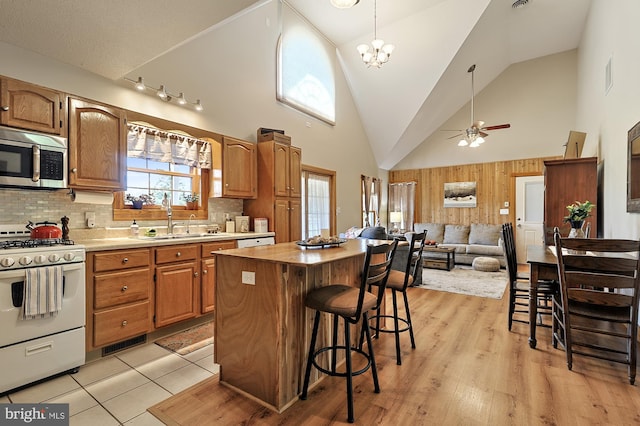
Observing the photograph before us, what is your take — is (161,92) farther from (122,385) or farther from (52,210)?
(122,385)

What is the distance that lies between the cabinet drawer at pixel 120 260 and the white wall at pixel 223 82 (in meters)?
0.73

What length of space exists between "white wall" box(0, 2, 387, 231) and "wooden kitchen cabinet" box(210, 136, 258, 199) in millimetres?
234

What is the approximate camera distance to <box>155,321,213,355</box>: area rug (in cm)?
261

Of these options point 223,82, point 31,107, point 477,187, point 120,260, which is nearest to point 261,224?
point 120,260

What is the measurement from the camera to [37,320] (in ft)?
6.62

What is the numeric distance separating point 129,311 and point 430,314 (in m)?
3.05

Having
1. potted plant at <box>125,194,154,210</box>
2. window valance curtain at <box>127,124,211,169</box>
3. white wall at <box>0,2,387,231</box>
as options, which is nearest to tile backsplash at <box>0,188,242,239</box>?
white wall at <box>0,2,387,231</box>

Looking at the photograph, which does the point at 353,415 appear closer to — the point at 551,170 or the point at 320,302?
the point at 320,302

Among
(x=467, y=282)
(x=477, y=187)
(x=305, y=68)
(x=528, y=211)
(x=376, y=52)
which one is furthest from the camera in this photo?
(x=477, y=187)

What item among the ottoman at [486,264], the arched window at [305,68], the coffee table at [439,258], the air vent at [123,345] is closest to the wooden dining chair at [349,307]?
the air vent at [123,345]

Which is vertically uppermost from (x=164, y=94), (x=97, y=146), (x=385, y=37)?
(x=385, y=37)

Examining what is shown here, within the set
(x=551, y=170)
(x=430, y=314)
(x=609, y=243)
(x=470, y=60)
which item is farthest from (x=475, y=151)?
(x=609, y=243)

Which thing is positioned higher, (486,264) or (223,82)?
(223,82)

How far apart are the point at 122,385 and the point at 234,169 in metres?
2.53
